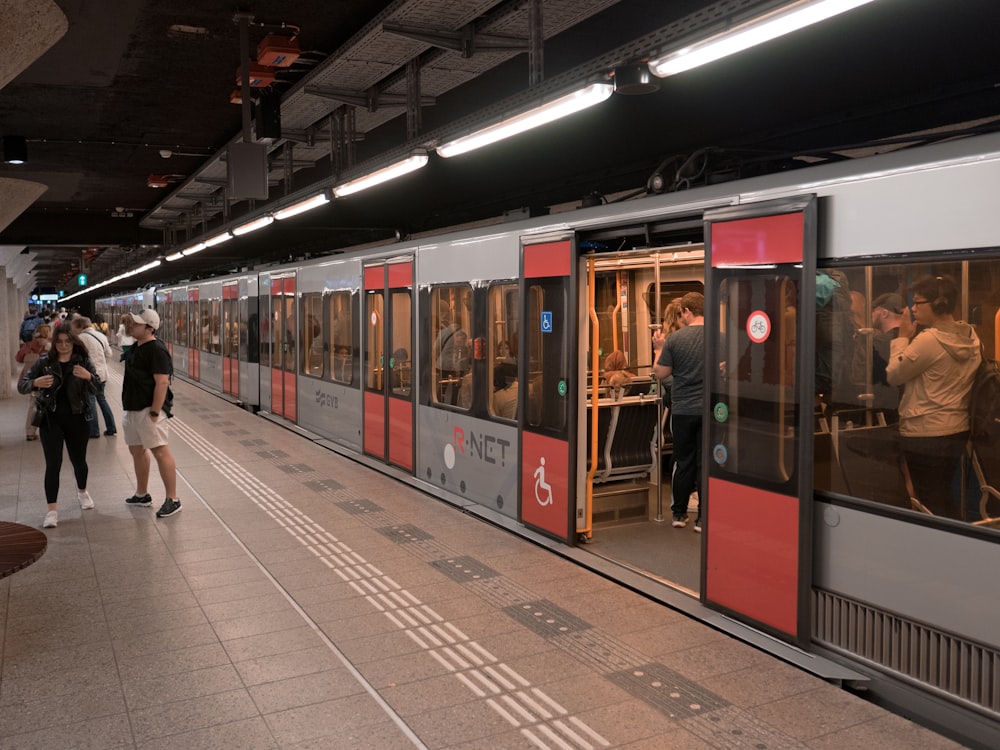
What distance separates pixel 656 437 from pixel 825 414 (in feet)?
10.5

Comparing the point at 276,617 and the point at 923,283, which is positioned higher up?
the point at 923,283

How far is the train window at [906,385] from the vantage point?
Answer: 3254 mm

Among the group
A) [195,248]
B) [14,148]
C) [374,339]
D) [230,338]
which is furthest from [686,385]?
[230,338]

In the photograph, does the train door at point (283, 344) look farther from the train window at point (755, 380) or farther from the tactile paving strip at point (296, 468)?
the train window at point (755, 380)

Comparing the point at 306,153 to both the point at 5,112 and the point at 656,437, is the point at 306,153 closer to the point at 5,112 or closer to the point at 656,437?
the point at 5,112

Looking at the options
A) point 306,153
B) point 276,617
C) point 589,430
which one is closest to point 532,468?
point 589,430

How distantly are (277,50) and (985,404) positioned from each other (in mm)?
5063

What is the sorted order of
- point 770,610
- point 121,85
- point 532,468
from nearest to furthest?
point 770,610 → point 532,468 → point 121,85

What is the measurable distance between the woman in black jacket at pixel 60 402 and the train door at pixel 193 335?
41.1 ft

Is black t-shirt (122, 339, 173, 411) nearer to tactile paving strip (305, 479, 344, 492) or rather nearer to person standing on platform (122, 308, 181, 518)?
person standing on platform (122, 308, 181, 518)

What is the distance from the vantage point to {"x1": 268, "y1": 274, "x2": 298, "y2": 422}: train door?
40.0 ft

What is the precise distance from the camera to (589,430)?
6902 mm

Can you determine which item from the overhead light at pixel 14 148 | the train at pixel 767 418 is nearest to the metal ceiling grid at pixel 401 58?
the train at pixel 767 418

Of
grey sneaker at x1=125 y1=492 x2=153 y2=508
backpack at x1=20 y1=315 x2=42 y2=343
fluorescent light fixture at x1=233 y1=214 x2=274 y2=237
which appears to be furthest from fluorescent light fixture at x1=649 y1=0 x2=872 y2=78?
backpack at x1=20 y1=315 x2=42 y2=343
